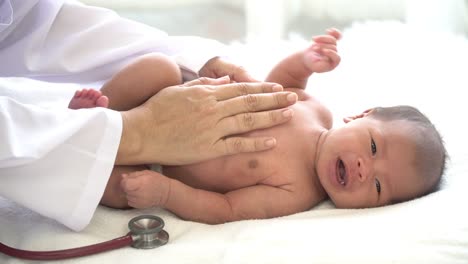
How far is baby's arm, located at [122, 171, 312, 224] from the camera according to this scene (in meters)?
0.98

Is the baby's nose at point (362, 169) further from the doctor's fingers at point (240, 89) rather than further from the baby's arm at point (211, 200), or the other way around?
the doctor's fingers at point (240, 89)

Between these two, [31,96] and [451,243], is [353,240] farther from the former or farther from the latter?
[31,96]

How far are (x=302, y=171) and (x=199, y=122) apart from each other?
0.22m

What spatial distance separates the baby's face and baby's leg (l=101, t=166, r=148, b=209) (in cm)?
36

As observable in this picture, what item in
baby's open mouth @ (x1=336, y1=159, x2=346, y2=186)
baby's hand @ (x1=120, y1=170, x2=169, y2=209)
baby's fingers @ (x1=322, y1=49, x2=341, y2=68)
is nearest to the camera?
baby's hand @ (x1=120, y1=170, x2=169, y2=209)

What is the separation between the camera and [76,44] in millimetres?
1306

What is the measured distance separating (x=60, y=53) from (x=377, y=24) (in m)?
1.20

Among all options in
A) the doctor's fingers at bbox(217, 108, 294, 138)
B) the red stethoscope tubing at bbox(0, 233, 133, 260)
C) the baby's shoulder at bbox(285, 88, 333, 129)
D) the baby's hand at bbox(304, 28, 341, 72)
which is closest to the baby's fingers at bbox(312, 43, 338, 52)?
the baby's hand at bbox(304, 28, 341, 72)

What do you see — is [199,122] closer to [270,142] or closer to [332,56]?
[270,142]

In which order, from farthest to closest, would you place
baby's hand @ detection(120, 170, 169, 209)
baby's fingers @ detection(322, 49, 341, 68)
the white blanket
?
baby's fingers @ detection(322, 49, 341, 68) → baby's hand @ detection(120, 170, 169, 209) → the white blanket

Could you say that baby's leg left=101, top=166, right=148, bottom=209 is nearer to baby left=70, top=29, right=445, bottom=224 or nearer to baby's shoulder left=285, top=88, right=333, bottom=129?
baby left=70, top=29, right=445, bottom=224

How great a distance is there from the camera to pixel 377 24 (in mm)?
2068

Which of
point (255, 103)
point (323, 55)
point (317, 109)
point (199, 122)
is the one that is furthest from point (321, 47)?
point (199, 122)

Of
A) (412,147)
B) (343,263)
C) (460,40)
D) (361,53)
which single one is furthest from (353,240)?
(460,40)
